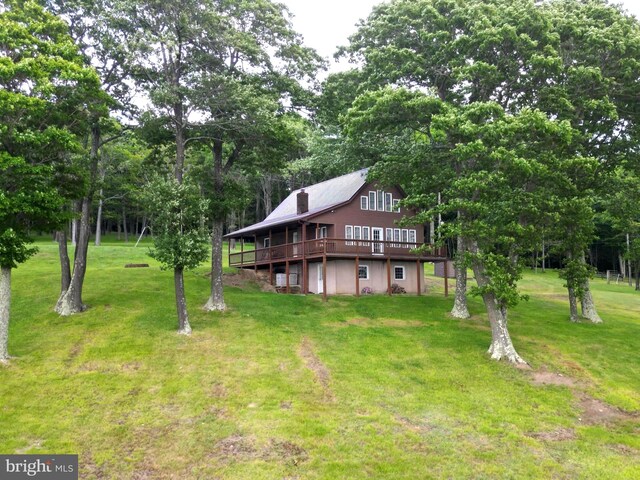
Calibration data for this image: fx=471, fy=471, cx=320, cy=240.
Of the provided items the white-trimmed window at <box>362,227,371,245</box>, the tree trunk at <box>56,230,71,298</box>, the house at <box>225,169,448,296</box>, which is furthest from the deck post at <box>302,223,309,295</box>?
the tree trunk at <box>56,230,71,298</box>

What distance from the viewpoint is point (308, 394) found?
15.2 meters

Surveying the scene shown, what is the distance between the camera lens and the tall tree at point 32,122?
16.1m

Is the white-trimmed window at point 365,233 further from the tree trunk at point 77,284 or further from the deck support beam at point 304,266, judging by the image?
the tree trunk at point 77,284

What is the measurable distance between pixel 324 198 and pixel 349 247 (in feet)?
21.9

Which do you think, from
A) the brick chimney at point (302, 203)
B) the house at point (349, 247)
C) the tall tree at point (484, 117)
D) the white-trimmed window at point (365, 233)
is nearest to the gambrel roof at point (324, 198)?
the house at point (349, 247)

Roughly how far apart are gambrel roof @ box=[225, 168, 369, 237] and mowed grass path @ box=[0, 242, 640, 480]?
28.2ft

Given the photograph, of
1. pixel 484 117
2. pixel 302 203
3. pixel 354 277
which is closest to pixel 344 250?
pixel 354 277

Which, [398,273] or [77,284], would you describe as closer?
[77,284]

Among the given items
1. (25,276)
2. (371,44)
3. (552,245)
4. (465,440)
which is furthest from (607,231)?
(25,276)

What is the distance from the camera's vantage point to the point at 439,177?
71.2 feet

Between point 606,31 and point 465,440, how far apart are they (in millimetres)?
19704

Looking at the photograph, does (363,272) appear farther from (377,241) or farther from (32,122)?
(32,122)

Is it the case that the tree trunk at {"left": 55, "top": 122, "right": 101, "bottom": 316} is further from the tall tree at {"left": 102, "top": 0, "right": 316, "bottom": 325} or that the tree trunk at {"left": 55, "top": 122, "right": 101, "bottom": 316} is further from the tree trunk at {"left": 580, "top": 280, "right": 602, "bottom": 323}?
the tree trunk at {"left": 580, "top": 280, "right": 602, "bottom": 323}

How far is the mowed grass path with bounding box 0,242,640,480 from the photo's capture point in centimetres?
1148
